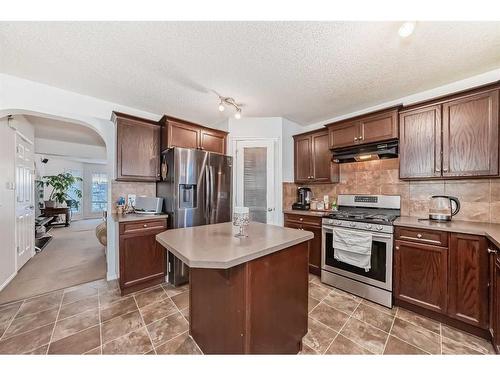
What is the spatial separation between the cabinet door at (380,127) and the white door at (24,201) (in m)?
4.98

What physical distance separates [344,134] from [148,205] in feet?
9.81

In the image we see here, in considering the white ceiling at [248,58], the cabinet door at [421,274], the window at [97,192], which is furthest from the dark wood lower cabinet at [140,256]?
the window at [97,192]

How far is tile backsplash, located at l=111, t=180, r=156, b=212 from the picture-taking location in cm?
282

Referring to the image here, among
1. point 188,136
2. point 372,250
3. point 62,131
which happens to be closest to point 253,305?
point 372,250

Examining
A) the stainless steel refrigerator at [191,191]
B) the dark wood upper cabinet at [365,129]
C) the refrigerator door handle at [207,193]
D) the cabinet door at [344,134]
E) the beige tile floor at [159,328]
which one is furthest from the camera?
the refrigerator door handle at [207,193]

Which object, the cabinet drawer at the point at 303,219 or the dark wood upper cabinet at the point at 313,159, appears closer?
the cabinet drawer at the point at 303,219

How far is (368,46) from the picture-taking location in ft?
5.41

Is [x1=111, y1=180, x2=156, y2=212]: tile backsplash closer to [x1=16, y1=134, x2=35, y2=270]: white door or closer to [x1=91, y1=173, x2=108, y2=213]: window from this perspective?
[x1=16, y1=134, x2=35, y2=270]: white door

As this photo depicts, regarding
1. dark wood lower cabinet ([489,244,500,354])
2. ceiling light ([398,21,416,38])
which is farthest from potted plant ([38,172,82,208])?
dark wood lower cabinet ([489,244,500,354])

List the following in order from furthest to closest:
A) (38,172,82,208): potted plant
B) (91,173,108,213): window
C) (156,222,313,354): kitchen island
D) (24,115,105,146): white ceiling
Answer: (91,173,108,213): window < (38,172,82,208): potted plant < (24,115,105,146): white ceiling < (156,222,313,354): kitchen island

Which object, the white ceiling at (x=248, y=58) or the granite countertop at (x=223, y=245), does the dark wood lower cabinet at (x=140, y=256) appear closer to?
the granite countertop at (x=223, y=245)

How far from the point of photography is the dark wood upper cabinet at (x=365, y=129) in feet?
7.82

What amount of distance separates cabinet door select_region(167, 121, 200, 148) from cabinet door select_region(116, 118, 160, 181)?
296 millimetres

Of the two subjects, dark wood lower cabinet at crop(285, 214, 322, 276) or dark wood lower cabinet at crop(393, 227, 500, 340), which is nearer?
dark wood lower cabinet at crop(393, 227, 500, 340)
